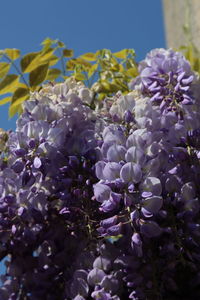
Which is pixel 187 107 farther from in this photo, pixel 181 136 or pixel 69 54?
pixel 69 54

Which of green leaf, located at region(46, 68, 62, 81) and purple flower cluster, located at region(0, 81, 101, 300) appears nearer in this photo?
purple flower cluster, located at region(0, 81, 101, 300)

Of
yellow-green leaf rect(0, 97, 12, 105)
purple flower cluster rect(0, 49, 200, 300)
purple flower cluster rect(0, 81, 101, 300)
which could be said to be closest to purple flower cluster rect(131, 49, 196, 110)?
purple flower cluster rect(0, 49, 200, 300)

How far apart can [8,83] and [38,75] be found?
0.05 meters

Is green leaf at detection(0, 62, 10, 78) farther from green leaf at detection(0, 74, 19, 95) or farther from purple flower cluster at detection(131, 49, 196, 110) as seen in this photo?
purple flower cluster at detection(131, 49, 196, 110)

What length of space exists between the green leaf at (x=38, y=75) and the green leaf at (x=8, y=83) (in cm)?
3

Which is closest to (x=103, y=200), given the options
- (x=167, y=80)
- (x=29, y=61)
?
(x=167, y=80)

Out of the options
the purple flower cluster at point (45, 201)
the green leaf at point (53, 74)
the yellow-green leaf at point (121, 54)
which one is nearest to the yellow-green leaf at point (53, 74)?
the green leaf at point (53, 74)

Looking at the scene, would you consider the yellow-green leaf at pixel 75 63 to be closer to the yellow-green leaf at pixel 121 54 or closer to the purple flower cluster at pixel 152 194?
the yellow-green leaf at pixel 121 54

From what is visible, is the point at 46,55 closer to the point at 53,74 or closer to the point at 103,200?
the point at 53,74

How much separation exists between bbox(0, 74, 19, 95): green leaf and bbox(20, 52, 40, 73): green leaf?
0.02 meters

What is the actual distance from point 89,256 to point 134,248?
0.07 metres

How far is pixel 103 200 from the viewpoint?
1.86 ft

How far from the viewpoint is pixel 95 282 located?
588 millimetres

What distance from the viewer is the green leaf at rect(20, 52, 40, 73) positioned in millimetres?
805
